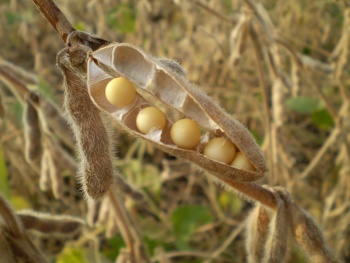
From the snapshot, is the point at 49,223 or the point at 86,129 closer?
the point at 86,129

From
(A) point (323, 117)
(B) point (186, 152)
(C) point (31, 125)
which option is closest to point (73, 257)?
(C) point (31, 125)

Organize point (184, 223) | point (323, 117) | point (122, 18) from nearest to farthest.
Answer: point (184, 223)
point (323, 117)
point (122, 18)

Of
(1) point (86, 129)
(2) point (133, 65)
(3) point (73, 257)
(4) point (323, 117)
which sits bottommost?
(3) point (73, 257)

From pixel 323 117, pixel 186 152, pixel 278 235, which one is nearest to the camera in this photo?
pixel 186 152

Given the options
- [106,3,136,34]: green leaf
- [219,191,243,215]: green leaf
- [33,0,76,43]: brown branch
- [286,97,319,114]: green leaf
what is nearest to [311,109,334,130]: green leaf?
[286,97,319,114]: green leaf

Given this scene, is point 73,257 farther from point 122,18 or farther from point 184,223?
point 122,18

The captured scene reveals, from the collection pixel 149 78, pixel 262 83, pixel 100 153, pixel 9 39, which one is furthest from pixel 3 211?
pixel 9 39

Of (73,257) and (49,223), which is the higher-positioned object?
(49,223)
